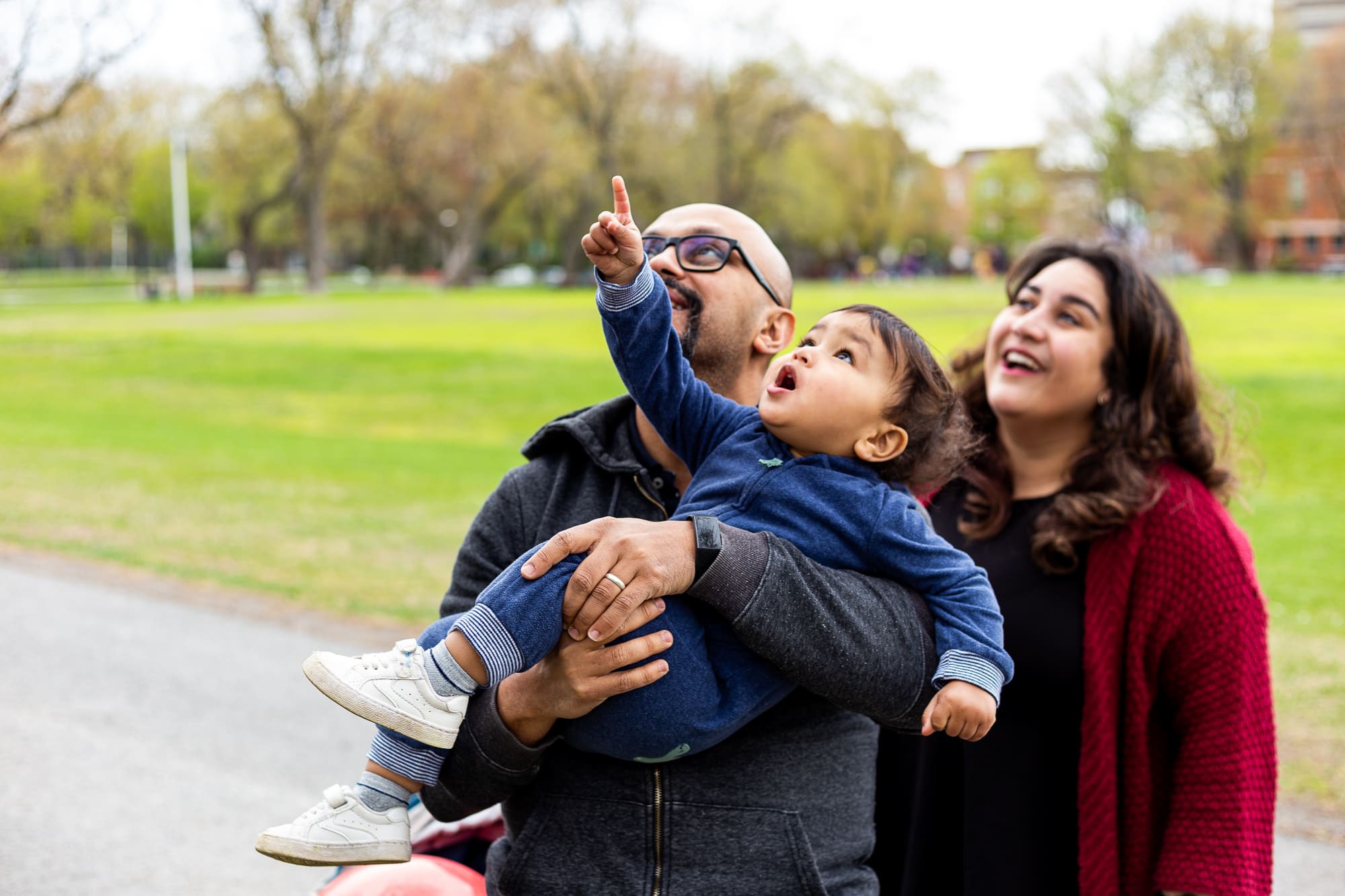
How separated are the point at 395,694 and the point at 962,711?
2.99ft

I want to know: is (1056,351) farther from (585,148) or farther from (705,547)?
(585,148)

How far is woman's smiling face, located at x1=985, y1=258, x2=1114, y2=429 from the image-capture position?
3.52 metres

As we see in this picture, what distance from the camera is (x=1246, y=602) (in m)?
3.08

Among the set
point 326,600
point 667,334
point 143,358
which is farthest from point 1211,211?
point 667,334

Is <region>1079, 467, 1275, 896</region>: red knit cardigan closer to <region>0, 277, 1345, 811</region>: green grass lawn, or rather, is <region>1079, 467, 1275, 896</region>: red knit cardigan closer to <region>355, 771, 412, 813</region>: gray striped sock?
<region>0, 277, 1345, 811</region>: green grass lawn

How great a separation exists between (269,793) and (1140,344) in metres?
4.03

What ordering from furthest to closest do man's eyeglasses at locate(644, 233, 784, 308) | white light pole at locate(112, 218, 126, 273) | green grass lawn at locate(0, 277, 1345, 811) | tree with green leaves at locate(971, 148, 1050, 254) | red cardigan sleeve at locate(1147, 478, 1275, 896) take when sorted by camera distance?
tree with green leaves at locate(971, 148, 1050, 254), white light pole at locate(112, 218, 126, 273), green grass lawn at locate(0, 277, 1345, 811), red cardigan sleeve at locate(1147, 478, 1275, 896), man's eyeglasses at locate(644, 233, 784, 308)

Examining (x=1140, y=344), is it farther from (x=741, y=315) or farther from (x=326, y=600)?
(x=326, y=600)

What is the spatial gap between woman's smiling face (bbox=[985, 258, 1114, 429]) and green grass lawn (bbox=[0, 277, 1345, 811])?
0.56 metres

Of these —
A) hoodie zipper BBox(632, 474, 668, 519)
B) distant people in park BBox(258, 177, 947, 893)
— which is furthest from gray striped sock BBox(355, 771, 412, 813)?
hoodie zipper BBox(632, 474, 668, 519)

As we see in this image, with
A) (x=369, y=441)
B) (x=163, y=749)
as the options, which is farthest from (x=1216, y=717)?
(x=369, y=441)

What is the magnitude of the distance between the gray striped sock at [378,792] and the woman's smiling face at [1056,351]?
199 cm

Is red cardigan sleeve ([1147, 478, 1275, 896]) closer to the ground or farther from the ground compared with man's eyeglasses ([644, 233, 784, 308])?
closer to the ground

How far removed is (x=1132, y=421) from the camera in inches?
137
